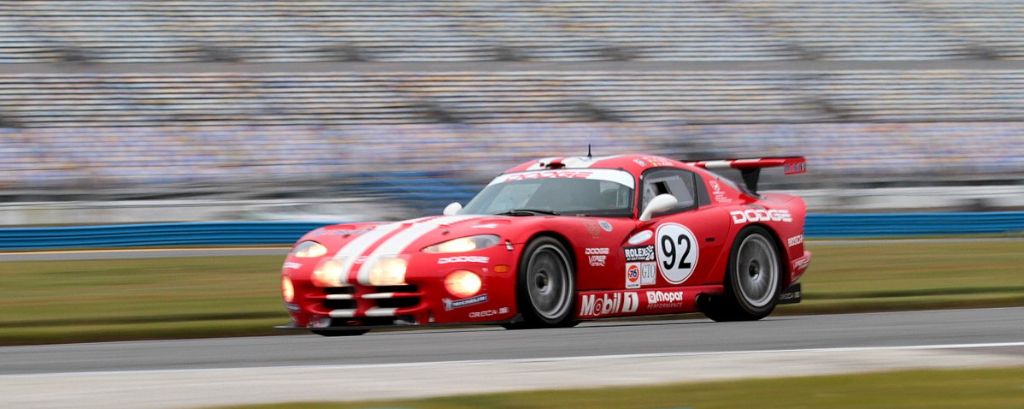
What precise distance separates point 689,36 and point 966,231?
1154 cm

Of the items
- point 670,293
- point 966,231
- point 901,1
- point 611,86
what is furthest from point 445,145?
point 670,293

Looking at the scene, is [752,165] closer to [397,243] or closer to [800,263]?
[800,263]

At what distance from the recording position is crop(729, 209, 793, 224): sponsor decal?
32.3 ft

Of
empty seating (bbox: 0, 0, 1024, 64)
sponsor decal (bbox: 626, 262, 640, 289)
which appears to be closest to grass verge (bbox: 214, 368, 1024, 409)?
sponsor decal (bbox: 626, 262, 640, 289)

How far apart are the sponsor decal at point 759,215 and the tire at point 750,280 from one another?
0.08m

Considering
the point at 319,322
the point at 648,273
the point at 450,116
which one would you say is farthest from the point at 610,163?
the point at 450,116

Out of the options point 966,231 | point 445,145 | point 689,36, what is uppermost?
point 689,36

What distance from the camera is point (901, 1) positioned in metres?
38.3

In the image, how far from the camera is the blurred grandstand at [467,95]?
1081 inches

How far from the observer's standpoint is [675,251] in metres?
9.35

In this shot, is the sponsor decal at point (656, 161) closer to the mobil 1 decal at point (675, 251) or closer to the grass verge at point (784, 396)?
the mobil 1 decal at point (675, 251)

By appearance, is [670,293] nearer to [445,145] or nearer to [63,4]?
[445,145]

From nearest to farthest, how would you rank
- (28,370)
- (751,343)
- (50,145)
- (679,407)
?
(679,407) < (28,370) < (751,343) < (50,145)

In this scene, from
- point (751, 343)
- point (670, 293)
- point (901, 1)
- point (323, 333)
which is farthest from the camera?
point (901, 1)
